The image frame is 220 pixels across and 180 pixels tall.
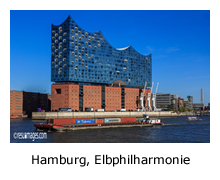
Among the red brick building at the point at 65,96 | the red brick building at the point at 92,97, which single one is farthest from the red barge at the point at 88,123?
the red brick building at the point at 92,97

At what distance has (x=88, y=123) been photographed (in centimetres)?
6400

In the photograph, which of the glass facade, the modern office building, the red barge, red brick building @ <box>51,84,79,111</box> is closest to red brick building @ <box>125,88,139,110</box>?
the modern office building

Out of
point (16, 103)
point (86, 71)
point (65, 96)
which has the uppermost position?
point (86, 71)

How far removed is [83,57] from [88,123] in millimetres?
60150

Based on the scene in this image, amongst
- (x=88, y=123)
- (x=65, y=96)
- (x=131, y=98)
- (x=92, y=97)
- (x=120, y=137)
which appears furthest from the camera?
(x=131, y=98)

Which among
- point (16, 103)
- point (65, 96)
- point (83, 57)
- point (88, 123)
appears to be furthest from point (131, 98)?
point (16, 103)

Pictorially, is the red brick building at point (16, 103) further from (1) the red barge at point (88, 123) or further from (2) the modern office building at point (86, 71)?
(1) the red barge at point (88, 123)

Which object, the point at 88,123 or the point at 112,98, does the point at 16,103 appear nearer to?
the point at 112,98

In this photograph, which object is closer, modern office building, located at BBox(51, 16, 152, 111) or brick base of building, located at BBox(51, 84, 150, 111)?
brick base of building, located at BBox(51, 84, 150, 111)

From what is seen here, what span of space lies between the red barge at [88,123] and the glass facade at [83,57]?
50696 mm

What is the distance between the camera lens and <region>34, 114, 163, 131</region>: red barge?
189ft

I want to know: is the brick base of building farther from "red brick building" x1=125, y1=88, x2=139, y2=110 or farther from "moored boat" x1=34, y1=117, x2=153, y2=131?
"moored boat" x1=34, y1=117, x2=153, y2=131

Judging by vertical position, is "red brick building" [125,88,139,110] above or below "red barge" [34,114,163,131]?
above
